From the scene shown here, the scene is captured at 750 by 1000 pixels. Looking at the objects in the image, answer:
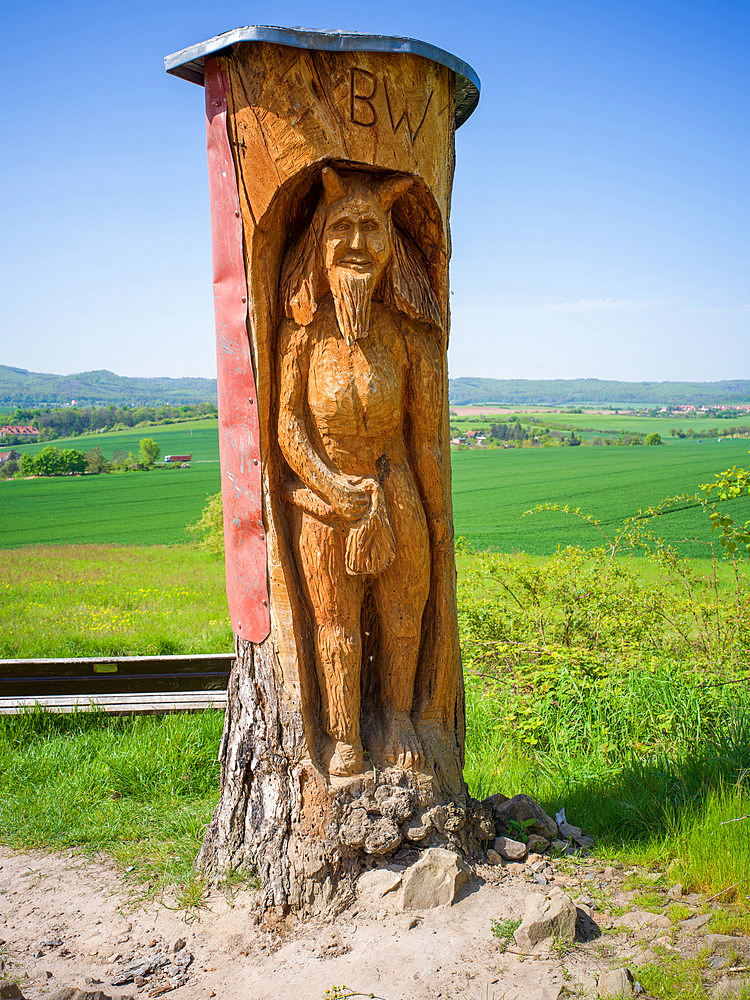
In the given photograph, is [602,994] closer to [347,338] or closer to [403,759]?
[403,759]

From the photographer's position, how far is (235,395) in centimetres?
273

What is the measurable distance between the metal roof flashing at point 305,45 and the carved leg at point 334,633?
1590mm

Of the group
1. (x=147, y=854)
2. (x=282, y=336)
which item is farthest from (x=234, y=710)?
(x=282, y=336)

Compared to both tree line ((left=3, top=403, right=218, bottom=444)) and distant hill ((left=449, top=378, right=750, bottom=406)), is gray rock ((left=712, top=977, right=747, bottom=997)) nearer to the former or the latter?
tree line ((left=3, top=403, right=218, bottom=444))

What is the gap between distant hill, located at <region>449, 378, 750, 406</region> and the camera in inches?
Answer: 790

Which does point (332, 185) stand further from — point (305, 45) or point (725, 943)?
point (725, 943)

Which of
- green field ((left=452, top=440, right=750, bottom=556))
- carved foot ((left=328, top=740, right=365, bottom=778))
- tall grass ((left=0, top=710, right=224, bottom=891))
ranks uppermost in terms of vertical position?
green field ((left=452, top=440, right=750, bottom=556))

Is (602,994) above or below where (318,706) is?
below

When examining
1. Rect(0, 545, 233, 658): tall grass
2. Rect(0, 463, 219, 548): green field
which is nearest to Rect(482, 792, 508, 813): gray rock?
Rect(0, 545, 233, 658): tall grass

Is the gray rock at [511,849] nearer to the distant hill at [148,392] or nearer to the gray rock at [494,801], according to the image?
the gray rock at [494,801]

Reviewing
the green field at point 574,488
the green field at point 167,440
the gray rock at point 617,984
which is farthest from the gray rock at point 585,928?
the green field at point 167,440

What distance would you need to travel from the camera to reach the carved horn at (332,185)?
2.47m

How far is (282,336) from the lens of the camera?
106 inches

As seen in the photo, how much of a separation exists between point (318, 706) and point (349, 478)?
0.90 metres
